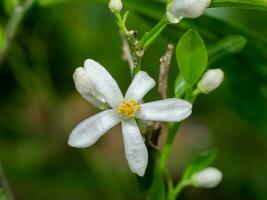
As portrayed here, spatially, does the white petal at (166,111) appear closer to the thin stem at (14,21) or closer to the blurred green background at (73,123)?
the thin stem at (14,21)

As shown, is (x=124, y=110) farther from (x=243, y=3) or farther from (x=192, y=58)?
(x=243, y=3)

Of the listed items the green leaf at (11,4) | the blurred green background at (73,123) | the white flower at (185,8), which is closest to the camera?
the white flower at (185,8)

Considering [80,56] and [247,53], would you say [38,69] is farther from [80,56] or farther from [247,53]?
[247,53]

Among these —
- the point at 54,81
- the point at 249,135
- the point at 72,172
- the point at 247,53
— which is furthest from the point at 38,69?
the point at 247,53

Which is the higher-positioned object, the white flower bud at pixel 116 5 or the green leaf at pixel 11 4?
the white flower bud at pixel 116 5

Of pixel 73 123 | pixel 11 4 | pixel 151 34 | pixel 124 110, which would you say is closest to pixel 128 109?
pixel 124 110

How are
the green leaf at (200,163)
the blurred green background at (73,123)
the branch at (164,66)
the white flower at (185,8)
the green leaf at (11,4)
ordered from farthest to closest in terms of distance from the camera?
the blurred green background at (73,123) → the green leaf at (11,4) → the green leaf at (200,163) → the branch at (164,66) → the white flower at (185,8)

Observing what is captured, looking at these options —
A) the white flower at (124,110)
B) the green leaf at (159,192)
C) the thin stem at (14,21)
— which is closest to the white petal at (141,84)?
the white flower at (124,110)
